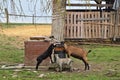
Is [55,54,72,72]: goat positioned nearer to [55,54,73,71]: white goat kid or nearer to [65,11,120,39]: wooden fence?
[55,54,73,71]: white goat kid

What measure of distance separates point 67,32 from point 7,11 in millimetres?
12961

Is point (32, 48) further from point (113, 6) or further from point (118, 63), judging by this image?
point (113, 6)

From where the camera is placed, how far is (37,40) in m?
12.4

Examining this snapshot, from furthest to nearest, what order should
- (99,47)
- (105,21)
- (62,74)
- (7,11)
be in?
(105,21) → (99,47) → (62,74) → (7,11)

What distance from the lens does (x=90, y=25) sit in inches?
811

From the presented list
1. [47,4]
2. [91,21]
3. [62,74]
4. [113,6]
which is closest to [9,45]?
[91,21]

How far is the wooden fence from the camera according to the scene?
20.4 metres

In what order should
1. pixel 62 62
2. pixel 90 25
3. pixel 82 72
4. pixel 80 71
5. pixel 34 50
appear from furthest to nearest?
pixel 90 25
pixel 34 50
pixel 80 71
pixel 82 72
pixel 62 62

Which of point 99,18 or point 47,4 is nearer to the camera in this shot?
point 47,4

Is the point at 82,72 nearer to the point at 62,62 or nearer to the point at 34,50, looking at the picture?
the point at 62,62

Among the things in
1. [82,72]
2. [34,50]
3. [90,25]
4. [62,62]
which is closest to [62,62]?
[62,62]

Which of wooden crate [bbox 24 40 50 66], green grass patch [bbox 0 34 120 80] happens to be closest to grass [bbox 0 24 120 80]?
green grass patch [bbox 0 34 120 80]

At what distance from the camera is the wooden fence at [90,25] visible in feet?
67.1

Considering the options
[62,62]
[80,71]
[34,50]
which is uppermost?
[34,50]
